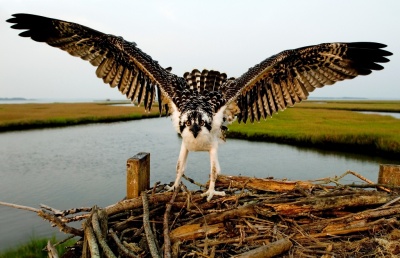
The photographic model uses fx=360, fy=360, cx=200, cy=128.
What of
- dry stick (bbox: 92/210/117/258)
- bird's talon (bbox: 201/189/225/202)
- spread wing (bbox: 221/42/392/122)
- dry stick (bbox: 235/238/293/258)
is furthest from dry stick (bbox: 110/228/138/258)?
spread wing (bbox: 221/42/392/122)

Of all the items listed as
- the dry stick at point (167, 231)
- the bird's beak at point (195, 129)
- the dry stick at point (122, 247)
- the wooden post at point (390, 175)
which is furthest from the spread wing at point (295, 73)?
the dry stick at point (122, 247)

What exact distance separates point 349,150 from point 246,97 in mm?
15428

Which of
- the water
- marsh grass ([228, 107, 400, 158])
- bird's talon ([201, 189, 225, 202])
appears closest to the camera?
bird's talon ([201, 189, 225, 202])

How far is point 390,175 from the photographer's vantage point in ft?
13.6

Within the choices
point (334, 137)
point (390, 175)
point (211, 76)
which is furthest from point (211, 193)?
point (334, 137)

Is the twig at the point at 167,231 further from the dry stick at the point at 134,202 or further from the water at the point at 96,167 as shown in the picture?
the water at the point at 96,167

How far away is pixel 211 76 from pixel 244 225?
2.22 meters

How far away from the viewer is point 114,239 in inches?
129

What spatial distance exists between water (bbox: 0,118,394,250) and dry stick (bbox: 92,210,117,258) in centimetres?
673

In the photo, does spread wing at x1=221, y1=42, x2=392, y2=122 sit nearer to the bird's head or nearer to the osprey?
the osprey

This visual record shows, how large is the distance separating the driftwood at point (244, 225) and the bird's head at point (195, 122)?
706 millimetres

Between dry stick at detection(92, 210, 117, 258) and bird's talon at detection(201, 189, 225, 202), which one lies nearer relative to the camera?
dry stick at detection(92, 210, 117, 258)

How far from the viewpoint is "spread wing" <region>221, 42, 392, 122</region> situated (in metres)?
4.62

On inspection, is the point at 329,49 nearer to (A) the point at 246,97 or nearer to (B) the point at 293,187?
(A) the point at 246,97
